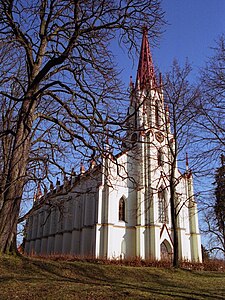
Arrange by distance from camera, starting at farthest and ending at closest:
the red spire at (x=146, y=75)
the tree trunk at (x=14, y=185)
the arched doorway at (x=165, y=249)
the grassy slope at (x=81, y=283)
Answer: the arched doorway at (x=165, y=249) → the red spire at (x=146, y=75) → the tree trunk at (x=14, y=185) → the grassy slope at (x=81, y=283)

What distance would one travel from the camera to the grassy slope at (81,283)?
568cm

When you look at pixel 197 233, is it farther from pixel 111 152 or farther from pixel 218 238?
pixel 111 152

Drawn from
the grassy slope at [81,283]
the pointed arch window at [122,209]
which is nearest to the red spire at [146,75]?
the grassy slope at [81,283]

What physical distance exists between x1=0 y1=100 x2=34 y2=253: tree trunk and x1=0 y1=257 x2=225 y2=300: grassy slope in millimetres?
566

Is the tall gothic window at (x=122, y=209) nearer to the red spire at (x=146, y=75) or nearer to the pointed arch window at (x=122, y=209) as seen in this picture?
the pointed arch window at (x=122, y=209)

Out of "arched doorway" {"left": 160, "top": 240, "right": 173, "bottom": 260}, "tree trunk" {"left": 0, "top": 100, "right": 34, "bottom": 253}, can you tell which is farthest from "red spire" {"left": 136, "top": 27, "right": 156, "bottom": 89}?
"arched doorway" {"left": 160, "top": 240, "right": 173, "bottom": 260}

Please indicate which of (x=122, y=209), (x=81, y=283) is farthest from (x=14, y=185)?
(x=122, y=209)

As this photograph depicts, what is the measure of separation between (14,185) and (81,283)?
10.2 ft

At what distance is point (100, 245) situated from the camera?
2655 cm

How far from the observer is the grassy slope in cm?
568

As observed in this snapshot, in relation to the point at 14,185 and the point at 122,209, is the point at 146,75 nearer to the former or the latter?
the point at 14,185

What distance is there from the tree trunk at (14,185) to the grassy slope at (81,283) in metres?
0.57

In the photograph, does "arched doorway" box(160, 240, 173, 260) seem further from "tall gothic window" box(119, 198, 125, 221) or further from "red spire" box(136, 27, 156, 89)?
"red spire" box(136, 27, 156, 89)

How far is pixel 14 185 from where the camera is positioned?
784 centimetres
